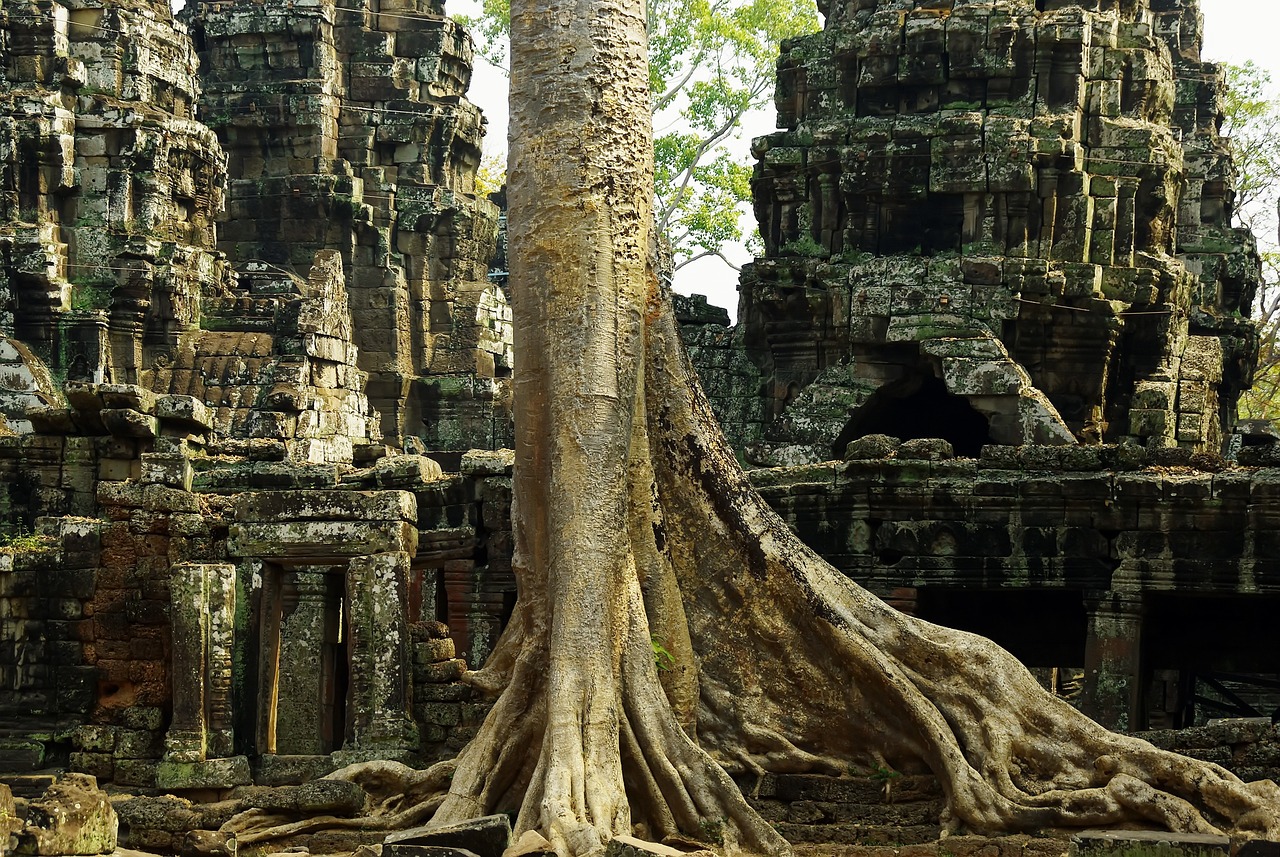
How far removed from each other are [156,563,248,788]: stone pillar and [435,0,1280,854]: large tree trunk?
6.75ft

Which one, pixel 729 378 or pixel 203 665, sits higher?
pixel 729 378

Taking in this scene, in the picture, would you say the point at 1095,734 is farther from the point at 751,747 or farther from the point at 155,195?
the point at 155,195

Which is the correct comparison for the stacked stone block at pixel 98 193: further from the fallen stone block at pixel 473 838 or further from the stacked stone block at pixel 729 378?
the fallen stone block at pixel 473 838

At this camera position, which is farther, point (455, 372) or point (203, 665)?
point (455, 372)

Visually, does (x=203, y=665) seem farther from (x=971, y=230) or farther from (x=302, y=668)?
(x=971, y=230)

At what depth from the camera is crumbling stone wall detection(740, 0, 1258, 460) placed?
21.1 m

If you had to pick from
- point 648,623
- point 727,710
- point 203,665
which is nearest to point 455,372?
point 203,665

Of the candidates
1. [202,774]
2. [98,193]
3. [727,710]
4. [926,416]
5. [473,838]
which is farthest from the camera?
[98,193]

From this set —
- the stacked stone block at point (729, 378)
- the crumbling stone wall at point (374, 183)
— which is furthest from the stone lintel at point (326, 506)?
the crumbling stone wall at point (374, 183)

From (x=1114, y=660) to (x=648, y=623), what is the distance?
624 cm

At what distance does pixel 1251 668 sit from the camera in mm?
15711

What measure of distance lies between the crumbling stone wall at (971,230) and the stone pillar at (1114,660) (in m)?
5.04

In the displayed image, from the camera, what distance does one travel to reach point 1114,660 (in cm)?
1529

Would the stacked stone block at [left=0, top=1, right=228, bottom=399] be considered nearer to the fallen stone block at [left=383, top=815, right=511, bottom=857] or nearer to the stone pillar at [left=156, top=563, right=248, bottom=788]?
the stone pillar at [left=156, top=563, right=248, bottom=788]
